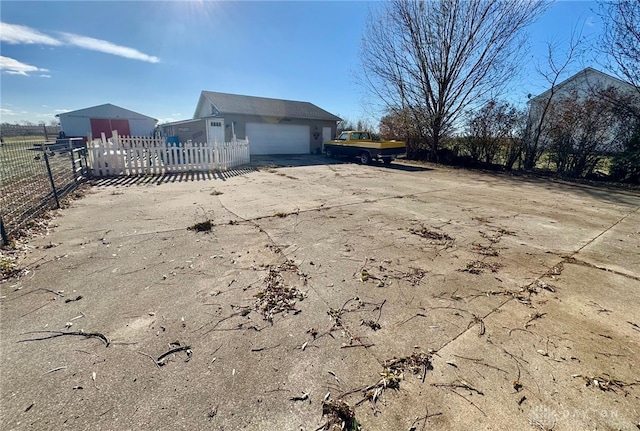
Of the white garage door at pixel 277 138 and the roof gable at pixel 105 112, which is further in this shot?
the roof gable at pixel 105 112

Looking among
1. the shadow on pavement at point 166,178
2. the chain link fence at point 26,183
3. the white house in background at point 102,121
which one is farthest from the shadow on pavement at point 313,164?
the white house in background at point 102,121

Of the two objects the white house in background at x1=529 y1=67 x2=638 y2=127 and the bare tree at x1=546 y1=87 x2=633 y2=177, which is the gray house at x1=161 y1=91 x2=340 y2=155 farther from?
the bare tree at x1=546 y1=87 x2=633 y2=177

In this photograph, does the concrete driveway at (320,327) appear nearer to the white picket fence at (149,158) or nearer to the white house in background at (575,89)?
the white picket fence at (149,158)

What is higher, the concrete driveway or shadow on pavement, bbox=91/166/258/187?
shadow on pavement, bbox=91/166/258/187

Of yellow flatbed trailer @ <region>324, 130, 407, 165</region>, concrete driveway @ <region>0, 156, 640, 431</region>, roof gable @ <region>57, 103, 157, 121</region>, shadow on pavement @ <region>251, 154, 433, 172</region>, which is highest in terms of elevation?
roof gable @ <region>57, 103, 157, 121</region>

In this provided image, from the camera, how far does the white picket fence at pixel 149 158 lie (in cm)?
941

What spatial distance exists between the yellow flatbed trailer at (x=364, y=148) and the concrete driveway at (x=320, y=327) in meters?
9.21

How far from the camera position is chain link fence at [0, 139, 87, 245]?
4355mm

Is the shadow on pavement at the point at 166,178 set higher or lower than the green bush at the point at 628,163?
lower

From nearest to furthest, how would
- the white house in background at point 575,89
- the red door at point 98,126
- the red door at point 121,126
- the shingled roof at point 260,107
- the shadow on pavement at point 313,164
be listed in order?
1. the white house in background at point 575,89
2. the shadow on pavement at point 313,164
3. the shingled roof at point 260,107
4. the red door at point 98,126
5. the red door at point 121,126

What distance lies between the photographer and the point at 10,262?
3328mm

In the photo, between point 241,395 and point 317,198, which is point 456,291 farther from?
point 317,198

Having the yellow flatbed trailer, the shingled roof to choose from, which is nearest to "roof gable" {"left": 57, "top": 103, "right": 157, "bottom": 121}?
the shingled roof

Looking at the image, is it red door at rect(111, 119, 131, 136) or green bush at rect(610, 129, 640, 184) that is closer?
green bush at rect(610, 129, 640, 184)
